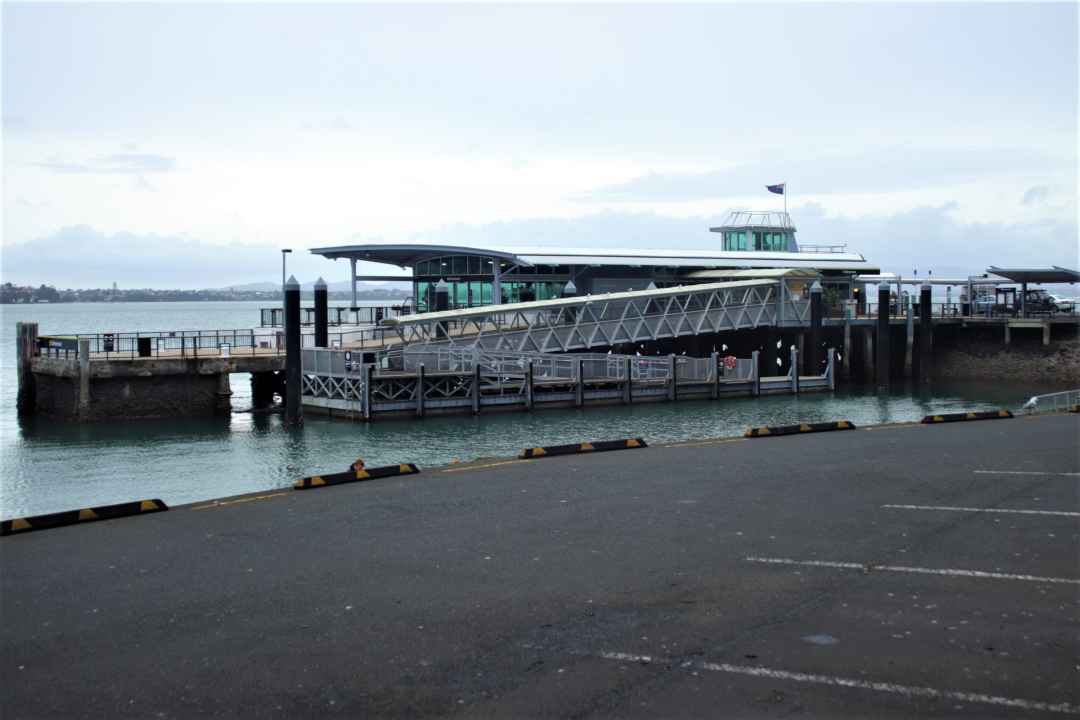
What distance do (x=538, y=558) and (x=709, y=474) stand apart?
22.6 ft

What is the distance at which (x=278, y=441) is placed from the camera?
125 ft

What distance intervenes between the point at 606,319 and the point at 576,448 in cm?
3270

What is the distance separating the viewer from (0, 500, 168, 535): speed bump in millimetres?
14281

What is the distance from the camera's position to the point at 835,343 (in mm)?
64125

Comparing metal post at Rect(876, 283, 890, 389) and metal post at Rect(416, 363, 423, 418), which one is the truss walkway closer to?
metal post at Rect(876, 283, 890, 389)

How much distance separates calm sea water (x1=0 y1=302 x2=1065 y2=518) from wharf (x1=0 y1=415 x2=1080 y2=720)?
14202 mm

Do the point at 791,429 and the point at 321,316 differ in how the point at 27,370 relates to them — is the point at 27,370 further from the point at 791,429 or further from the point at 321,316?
the point at 791,429

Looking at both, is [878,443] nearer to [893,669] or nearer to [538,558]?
[538,558]

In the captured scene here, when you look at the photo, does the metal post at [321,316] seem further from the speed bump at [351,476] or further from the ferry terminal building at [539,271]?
the speed bump at [351,476]

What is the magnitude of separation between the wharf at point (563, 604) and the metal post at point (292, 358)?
24939 mm

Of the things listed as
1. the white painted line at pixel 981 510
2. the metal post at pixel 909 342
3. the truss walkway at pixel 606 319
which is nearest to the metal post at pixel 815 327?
the truss walkway at pixel 606 319

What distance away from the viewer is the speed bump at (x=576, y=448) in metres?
21.1

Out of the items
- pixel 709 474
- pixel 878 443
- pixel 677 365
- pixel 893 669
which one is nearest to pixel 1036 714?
pixel 893 669

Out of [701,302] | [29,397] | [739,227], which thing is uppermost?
[739,227]
